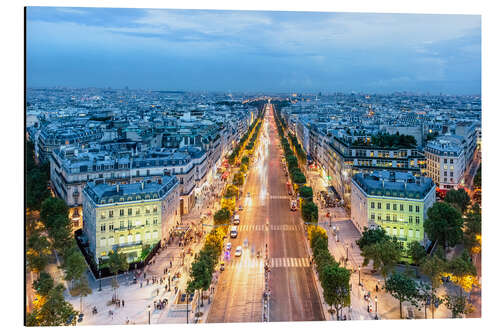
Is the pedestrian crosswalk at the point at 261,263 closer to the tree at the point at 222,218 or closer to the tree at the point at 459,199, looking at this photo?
the tree at the point at 222,218

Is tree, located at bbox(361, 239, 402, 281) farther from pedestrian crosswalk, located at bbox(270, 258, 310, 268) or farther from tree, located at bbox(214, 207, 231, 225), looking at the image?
tree, located at bbox(214, 207, 231, 225)

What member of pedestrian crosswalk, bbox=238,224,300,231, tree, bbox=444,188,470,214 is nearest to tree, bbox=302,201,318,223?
pedestrian crosswalk, bbox=238,224,300,231

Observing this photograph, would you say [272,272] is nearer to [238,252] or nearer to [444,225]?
[238,252]

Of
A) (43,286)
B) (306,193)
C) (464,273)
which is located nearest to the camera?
(43,286)

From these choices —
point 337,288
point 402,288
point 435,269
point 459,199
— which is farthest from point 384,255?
point 459,199

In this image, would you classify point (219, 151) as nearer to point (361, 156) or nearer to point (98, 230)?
point (361, 156)
